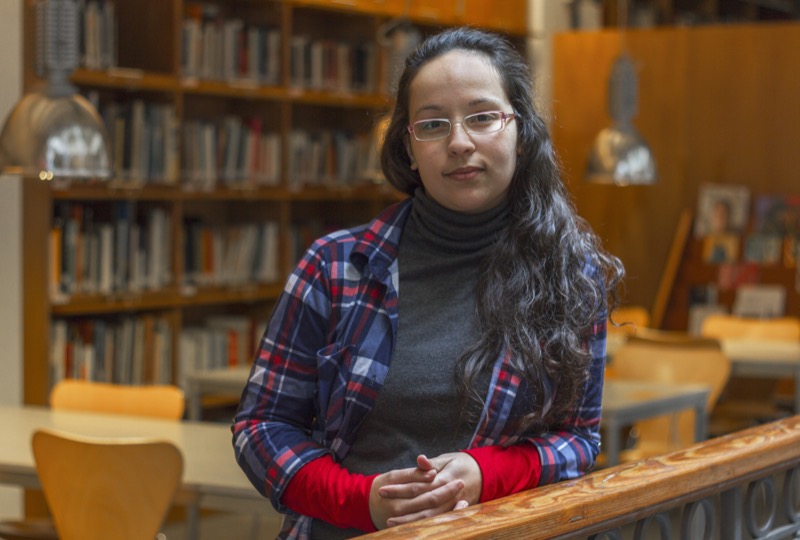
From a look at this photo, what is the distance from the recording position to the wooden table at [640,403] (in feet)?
15.5

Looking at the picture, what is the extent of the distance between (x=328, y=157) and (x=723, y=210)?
2.61m

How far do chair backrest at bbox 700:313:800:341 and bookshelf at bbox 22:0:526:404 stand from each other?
79.1 inches

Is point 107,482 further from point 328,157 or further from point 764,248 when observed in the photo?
point 764,248

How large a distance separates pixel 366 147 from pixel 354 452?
5.57 metres

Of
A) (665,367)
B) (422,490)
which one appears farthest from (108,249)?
(422,490)

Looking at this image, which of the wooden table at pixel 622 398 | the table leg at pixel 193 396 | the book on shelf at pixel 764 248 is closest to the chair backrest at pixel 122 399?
the wooden table at pixel 622 398

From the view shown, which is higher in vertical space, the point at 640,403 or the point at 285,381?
the point at 285,381

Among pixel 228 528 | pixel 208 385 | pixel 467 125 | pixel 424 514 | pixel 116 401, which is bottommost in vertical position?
pixel 228 528

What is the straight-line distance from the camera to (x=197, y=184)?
251 inches

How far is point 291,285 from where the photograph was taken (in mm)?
1842

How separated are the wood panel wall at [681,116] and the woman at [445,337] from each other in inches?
246

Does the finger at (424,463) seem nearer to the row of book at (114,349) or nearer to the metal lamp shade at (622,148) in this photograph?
the row of book at (114,349)

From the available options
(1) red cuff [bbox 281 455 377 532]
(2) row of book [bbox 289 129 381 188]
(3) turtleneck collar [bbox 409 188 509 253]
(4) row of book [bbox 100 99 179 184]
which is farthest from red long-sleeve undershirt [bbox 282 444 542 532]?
(2) row of book [bbox 289 129 381 188]

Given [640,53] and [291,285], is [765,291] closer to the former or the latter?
[640,53]
